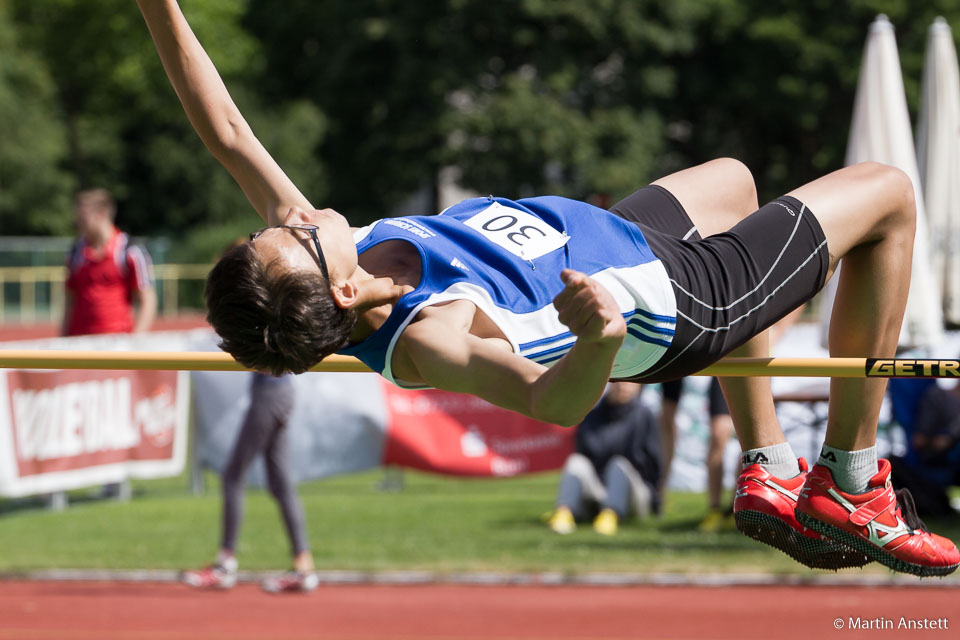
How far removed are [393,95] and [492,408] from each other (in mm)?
19720

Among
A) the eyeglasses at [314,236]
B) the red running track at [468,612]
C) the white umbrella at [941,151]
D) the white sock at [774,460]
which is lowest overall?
the red running track at [468,612]

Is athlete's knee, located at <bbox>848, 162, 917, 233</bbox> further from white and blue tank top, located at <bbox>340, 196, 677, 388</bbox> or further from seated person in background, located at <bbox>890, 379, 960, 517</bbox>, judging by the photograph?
seated person in background, located at <bbox>890, 379, 960, 517</bbox>

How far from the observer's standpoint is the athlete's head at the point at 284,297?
302 centimetres

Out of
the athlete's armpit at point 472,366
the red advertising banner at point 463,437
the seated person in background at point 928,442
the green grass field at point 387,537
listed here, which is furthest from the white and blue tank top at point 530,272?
the red advertising banner at point 463,437

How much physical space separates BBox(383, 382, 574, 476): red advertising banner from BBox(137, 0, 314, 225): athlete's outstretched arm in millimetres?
7345

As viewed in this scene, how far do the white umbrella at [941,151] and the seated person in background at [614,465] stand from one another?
252 centimetres

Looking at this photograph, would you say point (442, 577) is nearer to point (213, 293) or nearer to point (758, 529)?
point (758, 529)

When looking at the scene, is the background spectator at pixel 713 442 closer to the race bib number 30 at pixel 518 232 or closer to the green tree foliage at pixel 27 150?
the race bib number 30 at pixel 518 232

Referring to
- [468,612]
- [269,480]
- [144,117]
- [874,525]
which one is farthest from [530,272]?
[144,117]

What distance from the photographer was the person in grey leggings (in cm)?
772

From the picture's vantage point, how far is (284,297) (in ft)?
9.89

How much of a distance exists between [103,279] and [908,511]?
23.5 feet

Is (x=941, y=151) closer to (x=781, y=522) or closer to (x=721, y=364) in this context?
(x=781, y=522)

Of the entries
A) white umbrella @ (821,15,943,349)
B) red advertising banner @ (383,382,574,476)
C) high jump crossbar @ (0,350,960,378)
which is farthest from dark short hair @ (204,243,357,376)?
red advertising banner @ (383,382,574,476)
